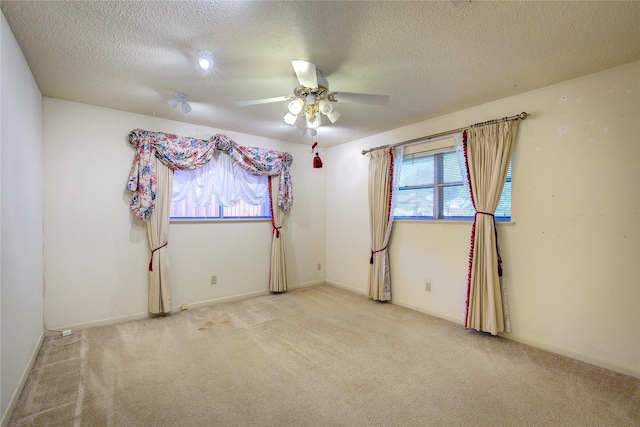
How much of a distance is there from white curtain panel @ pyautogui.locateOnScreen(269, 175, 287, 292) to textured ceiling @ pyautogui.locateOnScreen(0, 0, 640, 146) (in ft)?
5.55

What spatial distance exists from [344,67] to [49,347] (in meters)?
3.57

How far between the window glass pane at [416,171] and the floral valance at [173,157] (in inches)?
72.3

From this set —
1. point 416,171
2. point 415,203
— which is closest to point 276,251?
point 415,203

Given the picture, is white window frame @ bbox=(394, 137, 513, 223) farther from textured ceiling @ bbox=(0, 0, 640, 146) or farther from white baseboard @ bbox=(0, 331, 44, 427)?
white baseboard @ bbox=(0, 331, 44, 427)

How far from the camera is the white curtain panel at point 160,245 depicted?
3.36 meters

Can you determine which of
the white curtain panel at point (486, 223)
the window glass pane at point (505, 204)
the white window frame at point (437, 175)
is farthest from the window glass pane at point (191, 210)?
the window glass pane at point (505, 204)

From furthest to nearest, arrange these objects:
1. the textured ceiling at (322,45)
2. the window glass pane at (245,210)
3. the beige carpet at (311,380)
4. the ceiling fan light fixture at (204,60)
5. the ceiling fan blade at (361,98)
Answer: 1. the window glass pane at (245,210)
2. the ceiling fan blade at (361,98)
3. the ceiling fan light fixture at (204,60)
4. the beige carpet at (311,380)
5. the textured ceiling at (322,45)

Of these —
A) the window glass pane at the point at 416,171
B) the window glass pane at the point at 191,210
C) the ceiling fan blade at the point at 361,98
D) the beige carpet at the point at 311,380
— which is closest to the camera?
the beige carpet at the point at 311,380

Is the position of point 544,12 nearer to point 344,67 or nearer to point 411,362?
point 344,67

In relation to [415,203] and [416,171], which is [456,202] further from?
[416,171]

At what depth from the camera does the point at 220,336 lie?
9.52 feet

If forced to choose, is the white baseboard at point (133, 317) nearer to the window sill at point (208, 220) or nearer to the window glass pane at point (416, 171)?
the window sill at point (208, 220)

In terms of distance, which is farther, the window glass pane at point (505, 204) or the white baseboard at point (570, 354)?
the window glass pane at point (505, 204)

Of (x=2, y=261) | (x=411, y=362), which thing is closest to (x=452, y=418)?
(x=411, y=362)
